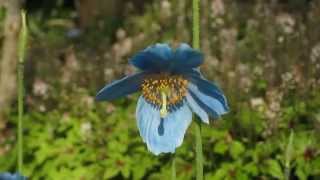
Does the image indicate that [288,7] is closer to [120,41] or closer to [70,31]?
[120,41]

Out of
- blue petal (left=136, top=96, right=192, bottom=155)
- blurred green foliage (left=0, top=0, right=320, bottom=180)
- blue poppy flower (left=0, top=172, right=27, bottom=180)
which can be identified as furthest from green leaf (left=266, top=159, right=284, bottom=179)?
blue petal (left=136, top=96, right=192, bottom=155)

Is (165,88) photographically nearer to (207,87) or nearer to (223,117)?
(207,87)

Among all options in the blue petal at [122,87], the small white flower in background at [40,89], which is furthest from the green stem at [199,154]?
the small white flower in background at [40,89]

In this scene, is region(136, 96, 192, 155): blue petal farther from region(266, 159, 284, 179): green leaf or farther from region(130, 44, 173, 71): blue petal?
region(266, 159, 284, 179): green leaf

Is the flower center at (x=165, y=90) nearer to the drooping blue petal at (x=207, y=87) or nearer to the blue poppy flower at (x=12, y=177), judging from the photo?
the drooping blue petal at (x=207, y=87)

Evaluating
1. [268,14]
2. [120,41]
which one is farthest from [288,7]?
[120,41]

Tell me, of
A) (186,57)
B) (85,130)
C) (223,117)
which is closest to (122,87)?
(186,57)
